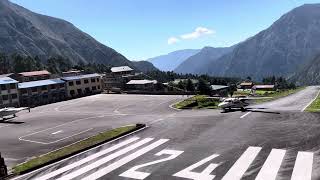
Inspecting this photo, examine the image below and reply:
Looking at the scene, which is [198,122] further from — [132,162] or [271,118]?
[132,162]

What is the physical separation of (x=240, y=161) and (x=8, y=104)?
79.3m

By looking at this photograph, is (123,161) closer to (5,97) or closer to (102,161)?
(102,161)

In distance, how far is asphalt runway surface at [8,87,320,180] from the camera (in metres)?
26.1

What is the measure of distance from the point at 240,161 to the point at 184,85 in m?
150

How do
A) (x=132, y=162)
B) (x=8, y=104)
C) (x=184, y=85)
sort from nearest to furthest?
(x=132, y=162) < (x=8, y=104) < (x=184, y=85)

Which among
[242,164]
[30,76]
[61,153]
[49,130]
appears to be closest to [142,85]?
[30,76]

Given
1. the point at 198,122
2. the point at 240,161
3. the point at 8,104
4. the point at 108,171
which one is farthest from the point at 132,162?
the point at 8,104

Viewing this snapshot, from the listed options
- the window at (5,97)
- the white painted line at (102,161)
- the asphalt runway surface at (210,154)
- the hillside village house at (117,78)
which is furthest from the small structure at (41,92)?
the white painted line at (102,161)

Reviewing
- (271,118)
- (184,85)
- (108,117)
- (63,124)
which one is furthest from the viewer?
(184,85)

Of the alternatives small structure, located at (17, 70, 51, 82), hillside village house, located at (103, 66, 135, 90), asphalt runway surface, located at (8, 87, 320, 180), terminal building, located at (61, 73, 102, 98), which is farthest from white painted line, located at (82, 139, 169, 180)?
hillside village house, located at (103, 66, 135, 90)

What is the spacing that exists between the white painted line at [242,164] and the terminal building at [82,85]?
8179 centimetres

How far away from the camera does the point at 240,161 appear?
28.2 meters

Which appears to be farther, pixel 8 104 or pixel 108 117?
pixel 8 104

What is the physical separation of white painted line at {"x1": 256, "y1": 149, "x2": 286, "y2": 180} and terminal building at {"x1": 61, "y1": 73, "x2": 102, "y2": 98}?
83.5 meters
